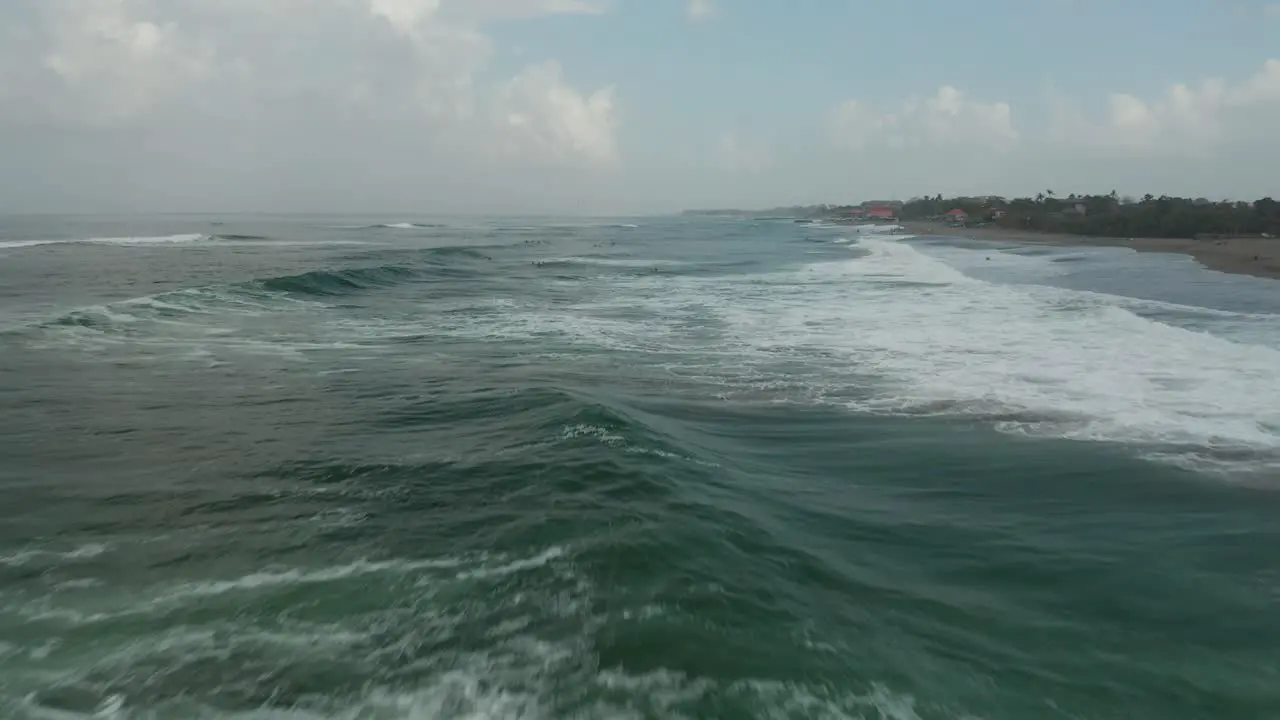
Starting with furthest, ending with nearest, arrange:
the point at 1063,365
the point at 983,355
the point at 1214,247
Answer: the point at 1214,247 → the point at 983,355 → the point at 1063,365

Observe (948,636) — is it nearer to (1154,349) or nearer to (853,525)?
(853,525)

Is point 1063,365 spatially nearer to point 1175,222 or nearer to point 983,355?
point 983,355

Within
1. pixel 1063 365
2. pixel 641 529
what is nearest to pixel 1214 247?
pixel 1063 365

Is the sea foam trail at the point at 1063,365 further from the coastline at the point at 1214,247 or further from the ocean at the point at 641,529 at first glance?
the coastline at the point at 1214,247

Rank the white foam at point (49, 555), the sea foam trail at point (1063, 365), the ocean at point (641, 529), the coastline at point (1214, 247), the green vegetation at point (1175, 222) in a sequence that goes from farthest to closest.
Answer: the green vegetation at point (1175, 222) → the coastline at point (1214, 247) → the sea foam trail at point (1063, 365) → the white foam at point (49, 555) → the ocean at point (641, 529)

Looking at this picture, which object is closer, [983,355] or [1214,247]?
[983,355]

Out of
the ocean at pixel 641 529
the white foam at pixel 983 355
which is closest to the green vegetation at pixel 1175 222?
the white foam at pixel 983 355

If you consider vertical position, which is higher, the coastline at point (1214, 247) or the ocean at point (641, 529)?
the coastline at point (1214, 247)

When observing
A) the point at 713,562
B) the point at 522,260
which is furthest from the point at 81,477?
the point at 522,260
